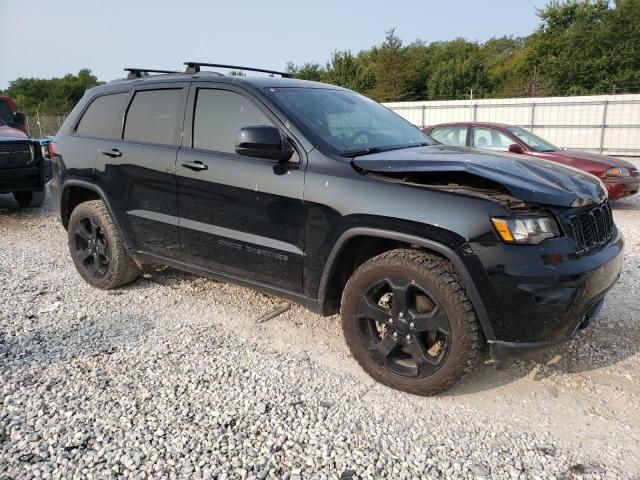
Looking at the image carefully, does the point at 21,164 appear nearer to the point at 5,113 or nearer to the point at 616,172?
the point at 5,113

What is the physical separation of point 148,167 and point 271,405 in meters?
2.16

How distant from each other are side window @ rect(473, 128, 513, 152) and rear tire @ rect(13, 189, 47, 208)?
7.57 meters

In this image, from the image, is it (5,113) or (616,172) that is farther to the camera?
(5,113)

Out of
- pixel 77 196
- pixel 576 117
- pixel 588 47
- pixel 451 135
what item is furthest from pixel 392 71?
pixel 77 196

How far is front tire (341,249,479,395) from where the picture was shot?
2725 millimetres

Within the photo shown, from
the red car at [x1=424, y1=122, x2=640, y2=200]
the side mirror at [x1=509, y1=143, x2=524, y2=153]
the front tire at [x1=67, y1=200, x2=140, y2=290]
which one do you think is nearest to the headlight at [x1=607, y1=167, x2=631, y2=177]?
the red car at [x1=424, y1=122, x2=640, y2=200]

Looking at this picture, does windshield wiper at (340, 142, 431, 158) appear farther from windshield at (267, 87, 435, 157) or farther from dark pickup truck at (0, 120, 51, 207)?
dark pickup truck at (0, 120, 51, 207)

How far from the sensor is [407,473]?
2.35m

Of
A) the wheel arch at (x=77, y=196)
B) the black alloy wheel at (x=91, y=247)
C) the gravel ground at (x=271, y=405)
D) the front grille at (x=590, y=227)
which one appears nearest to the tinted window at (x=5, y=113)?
the wheel arch at (x=77, y=196)

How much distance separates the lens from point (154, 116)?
416cm

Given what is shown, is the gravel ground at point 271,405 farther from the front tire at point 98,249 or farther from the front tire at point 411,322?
the front tire at point 98,249

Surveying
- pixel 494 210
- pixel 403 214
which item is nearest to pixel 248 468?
pixel 403 214

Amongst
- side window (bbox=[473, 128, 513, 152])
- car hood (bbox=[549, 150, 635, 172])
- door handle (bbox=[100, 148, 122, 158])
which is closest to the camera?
door handle (bbox=[100, 148, 122, 158])

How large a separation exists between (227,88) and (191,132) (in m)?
0.44
